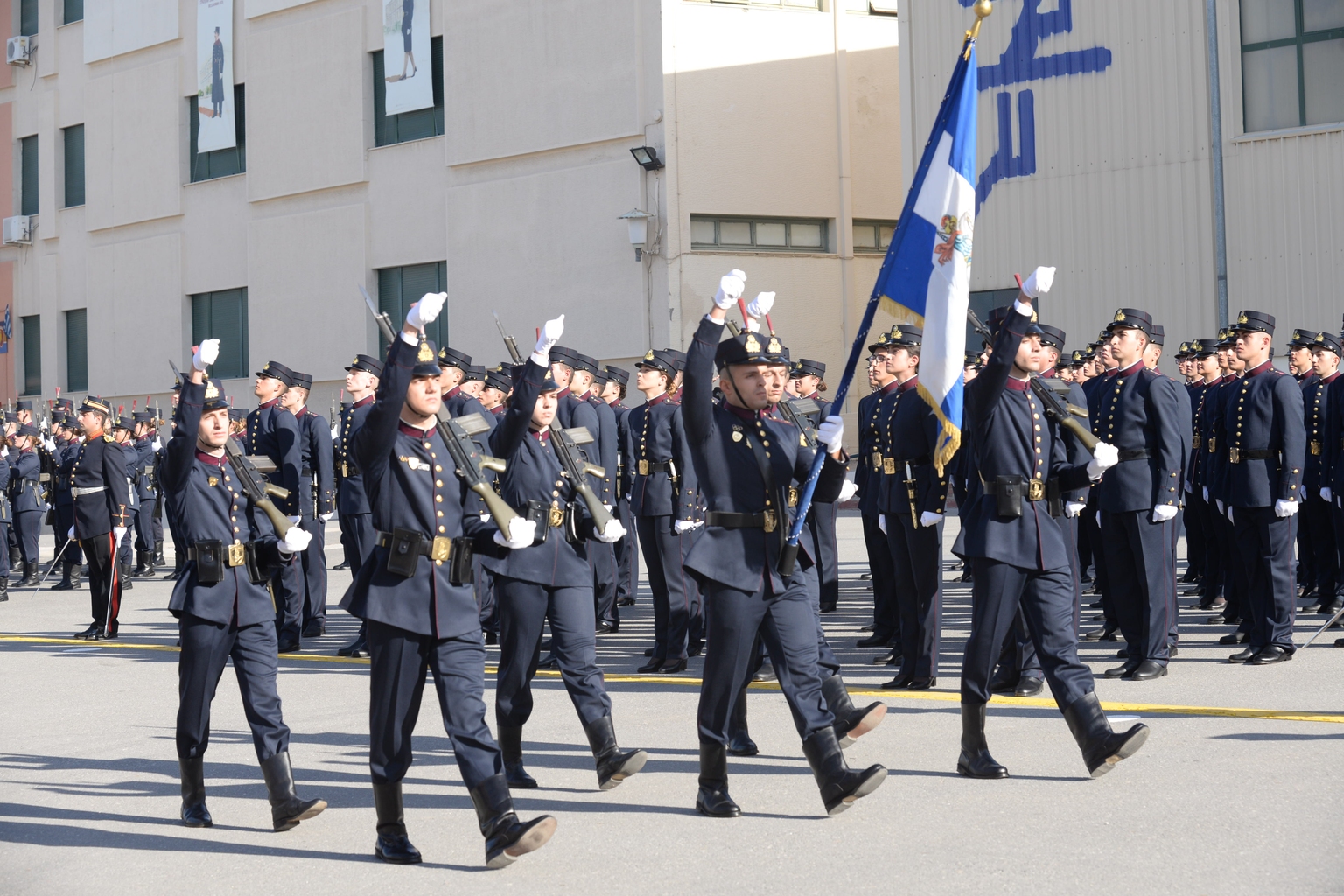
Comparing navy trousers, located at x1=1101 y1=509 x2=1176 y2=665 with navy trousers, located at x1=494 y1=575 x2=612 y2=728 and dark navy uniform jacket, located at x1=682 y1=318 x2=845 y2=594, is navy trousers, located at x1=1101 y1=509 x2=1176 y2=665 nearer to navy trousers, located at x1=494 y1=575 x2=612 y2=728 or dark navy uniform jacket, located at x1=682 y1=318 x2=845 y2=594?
dark navy uniform jacket, located at x1=682 y1=318 x2=845 y2=594

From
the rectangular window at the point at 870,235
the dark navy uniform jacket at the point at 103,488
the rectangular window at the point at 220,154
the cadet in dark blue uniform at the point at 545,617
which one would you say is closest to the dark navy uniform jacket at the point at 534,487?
the cadet in dark blue uniform at the point at 545,617

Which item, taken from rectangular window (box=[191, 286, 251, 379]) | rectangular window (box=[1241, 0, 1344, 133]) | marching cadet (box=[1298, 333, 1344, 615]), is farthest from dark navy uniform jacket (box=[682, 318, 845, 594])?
rectangular window (box=[191, 286, 251, 379])

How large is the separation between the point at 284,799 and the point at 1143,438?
5.73m

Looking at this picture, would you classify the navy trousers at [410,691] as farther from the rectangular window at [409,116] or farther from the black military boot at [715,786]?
the rectangular window at [409,116]

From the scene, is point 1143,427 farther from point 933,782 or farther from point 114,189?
point 114,189

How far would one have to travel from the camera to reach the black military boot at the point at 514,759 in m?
7.06

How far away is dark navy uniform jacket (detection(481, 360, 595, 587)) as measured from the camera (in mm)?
6789

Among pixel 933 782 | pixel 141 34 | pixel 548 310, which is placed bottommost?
pixel 933 782

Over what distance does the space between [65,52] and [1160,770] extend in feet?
120

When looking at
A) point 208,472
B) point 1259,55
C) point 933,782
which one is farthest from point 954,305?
point 1259,55

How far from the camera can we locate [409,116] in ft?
99.5

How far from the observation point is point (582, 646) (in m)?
7.12

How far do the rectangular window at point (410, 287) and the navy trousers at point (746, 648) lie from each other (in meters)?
23.9

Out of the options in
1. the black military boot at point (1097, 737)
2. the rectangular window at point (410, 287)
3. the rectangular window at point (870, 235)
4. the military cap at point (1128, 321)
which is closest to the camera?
the black military boot at point (1097, 737)
